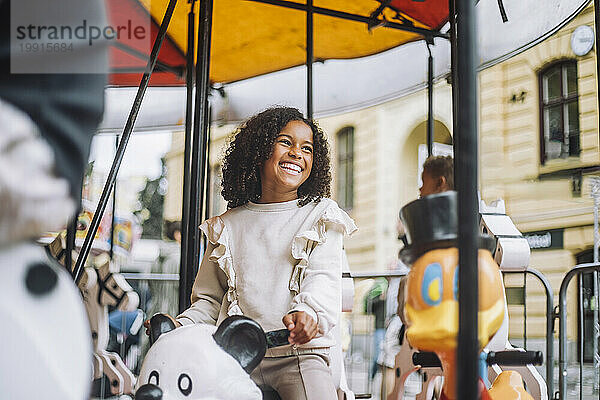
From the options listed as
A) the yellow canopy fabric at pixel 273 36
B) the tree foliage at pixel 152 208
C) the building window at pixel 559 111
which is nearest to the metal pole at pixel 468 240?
the yellow canopy fabric at pixel 273 36

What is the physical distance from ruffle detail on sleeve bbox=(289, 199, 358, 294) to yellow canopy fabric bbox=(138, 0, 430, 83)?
3.25ft

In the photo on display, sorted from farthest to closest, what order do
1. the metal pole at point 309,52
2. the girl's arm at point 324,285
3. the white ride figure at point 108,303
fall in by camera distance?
the white ride figure at point 108,303
the metal pole at point 309,52
the girl's arm at point 324,285

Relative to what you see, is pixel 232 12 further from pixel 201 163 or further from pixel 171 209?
pixel 171 209

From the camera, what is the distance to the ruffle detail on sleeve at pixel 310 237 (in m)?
1.07

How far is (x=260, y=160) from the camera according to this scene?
119cm

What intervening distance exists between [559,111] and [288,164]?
3.42 metres

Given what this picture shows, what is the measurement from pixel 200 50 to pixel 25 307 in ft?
3.52

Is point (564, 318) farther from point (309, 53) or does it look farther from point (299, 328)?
point (299, 328)

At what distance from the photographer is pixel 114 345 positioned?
324cm

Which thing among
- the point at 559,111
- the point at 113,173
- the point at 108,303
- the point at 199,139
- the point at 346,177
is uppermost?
the point at 559,111

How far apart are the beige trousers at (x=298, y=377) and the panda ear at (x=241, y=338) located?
234 millimetres

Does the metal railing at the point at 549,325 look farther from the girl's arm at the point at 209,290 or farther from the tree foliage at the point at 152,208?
the tree foliage at the point at 152,208

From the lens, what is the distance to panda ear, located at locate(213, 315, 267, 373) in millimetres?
784

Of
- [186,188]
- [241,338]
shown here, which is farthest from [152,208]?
[241,338]
